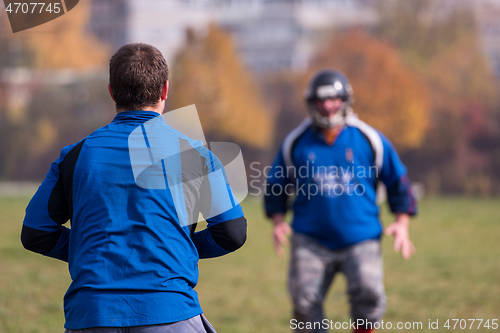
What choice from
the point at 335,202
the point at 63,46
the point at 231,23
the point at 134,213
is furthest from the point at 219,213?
the point at 231,23

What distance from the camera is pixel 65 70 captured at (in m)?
41.5

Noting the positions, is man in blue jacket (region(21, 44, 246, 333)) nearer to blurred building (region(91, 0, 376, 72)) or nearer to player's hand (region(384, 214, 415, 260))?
player's hand (region(384, 214, 415, 260))

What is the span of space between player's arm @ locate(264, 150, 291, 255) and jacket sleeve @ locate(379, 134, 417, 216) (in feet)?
3.02

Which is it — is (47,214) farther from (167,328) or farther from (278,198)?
(278,198)

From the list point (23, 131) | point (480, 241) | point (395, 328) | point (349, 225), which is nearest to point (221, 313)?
point (395, 328)

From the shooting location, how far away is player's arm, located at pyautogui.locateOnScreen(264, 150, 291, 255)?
17.3 feet

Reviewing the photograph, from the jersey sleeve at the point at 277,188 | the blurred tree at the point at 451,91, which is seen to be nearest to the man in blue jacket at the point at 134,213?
the jersey sleeve at the point at 277,188

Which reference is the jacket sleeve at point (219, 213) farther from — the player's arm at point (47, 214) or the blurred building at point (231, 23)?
the blurred building at point (231, 23)

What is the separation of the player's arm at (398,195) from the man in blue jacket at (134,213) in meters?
2.91

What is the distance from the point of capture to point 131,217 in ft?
7.44

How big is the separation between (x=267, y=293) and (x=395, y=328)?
100 inches

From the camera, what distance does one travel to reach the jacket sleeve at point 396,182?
506cm

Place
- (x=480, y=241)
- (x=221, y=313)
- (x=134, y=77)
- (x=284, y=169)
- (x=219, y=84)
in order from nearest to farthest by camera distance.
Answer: (x=134, y=77), (x=284, y=169), (x=221, y=313), (x=480, y=241), (x=219, y=84)

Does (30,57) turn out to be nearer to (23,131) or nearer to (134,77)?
(23,131)
